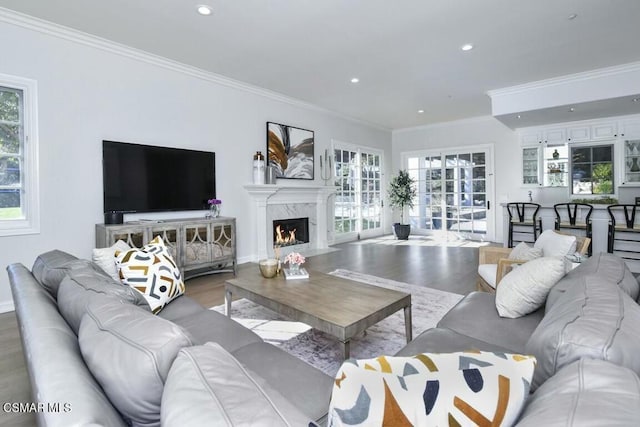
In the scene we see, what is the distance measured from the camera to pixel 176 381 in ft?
2.24

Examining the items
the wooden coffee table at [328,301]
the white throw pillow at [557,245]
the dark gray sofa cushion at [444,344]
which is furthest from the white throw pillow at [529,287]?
the white throw pillow at [557,245]

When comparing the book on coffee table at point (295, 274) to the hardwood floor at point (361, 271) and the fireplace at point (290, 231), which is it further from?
the fireplace at point (290, 231)

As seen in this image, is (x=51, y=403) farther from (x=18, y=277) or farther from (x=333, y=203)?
(x=333, y=203)

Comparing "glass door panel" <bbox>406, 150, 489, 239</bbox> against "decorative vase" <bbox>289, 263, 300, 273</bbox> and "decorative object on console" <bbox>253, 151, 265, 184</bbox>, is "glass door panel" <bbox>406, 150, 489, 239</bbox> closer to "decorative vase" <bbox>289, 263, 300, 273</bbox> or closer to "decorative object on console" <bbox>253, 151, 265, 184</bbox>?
"decorative object on console" <bbox>253, 151, 265, 184</bbox>

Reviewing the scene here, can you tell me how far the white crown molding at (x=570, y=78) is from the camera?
457 cm

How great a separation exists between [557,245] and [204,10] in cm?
373

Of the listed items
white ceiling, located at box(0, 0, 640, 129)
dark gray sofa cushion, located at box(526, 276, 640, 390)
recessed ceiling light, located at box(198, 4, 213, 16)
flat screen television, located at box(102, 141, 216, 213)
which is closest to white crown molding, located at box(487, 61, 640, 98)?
white ceiling, located at box(0, 0, 640, 129)

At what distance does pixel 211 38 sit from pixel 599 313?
4.11 meters

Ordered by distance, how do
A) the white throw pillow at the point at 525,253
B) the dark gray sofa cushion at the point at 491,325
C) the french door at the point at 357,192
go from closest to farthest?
the dark gray sofa cushion at the point at 491,325 → the white throw pillow at the point at 525,253 → the french door at the point at 357,192

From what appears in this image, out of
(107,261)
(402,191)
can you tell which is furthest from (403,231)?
(107,261)

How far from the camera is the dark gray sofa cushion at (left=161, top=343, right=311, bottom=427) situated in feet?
1.92

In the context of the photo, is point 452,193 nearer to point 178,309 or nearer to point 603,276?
point 603,276

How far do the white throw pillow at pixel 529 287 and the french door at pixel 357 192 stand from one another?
5.45m

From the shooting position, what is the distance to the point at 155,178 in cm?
417
